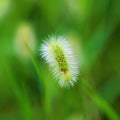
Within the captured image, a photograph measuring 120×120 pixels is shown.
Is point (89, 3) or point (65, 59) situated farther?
point (89, 3)

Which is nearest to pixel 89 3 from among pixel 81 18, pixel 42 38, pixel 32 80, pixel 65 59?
pixel 81 18

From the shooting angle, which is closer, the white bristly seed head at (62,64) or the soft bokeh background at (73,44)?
the white bristly seed head at (62,64)

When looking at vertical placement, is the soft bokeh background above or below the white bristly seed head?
above

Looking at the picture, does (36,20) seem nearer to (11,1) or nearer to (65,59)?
(11,1)

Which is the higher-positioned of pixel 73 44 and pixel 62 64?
pixel 73 44

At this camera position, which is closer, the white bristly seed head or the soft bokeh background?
the white bristly seed head

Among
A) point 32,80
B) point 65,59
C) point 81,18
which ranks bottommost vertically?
point 65,59

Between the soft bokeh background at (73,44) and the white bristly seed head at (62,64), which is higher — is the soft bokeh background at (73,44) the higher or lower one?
the higher one

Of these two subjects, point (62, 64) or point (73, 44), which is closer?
point (62, 64)
